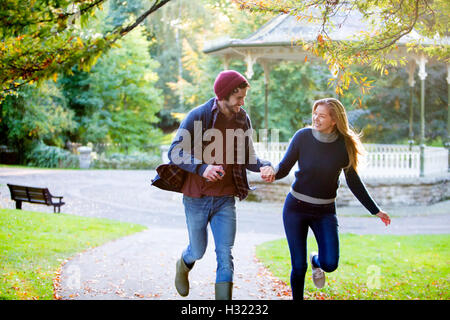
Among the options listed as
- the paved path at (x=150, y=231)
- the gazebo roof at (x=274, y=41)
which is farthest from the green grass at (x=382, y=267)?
the gazebo roof at (x=274, y=41)

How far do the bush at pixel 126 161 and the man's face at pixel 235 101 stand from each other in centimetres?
2159

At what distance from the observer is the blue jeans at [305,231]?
13.9 ft

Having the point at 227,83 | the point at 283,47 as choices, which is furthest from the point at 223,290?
the point at 283,47

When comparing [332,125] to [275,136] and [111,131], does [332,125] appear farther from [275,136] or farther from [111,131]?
[111,131]

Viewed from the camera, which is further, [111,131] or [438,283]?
[111,131]

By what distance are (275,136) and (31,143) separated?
14.1 meters

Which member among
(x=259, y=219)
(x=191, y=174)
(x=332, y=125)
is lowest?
(x=259, y=219)

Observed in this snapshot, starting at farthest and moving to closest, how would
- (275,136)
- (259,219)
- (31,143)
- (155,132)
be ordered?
(155,132)
(275,136)
(31,143)
(259,219)

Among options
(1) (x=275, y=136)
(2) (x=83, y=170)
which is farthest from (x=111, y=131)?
(1) (x=275, y=136)

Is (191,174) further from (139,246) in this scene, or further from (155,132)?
(155,132)

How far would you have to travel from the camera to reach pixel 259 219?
42.1 feet

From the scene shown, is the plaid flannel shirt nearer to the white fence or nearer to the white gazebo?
the white gazebo

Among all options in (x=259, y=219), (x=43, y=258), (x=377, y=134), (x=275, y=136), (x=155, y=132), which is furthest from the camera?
(x=155, y=132)

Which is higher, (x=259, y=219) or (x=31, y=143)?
(x=31, y=143)
